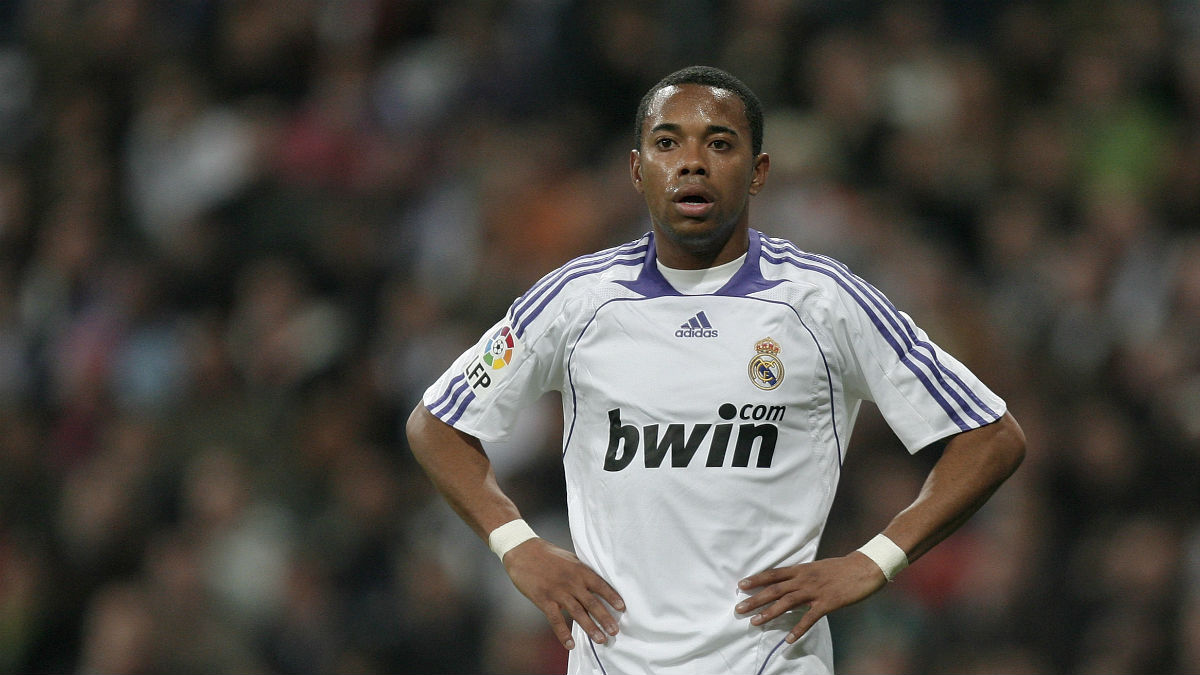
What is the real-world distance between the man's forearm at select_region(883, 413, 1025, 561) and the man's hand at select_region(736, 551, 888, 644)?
0.45 feet

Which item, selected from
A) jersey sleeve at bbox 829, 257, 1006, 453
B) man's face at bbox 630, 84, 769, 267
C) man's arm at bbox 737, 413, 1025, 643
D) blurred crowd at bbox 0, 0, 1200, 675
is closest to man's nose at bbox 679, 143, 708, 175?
man's face at bbox 630, 84, 769, 267

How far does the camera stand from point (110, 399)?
9.62m

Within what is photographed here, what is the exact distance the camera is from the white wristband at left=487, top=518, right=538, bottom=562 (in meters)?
4.21

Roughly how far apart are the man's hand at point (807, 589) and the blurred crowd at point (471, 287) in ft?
10.7

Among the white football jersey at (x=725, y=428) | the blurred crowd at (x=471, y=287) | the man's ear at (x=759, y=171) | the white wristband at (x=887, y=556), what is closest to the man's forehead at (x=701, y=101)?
the man's ear at (x=759, y=171)

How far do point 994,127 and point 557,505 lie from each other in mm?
3180

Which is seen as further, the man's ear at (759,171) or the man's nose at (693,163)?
the man's ear at (759,171)

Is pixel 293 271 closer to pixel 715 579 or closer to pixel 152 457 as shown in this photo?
pixel 152 457

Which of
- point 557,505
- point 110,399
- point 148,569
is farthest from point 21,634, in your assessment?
point 557,505

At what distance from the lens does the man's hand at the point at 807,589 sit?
3934 mm

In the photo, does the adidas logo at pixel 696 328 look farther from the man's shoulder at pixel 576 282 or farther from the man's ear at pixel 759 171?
the man's ear at pixel 759 171

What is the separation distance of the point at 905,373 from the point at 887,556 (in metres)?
0.44

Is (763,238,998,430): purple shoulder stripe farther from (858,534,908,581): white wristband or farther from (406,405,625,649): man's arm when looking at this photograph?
(406,405,625,649): man's arm

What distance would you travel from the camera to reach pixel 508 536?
4.22 metres
